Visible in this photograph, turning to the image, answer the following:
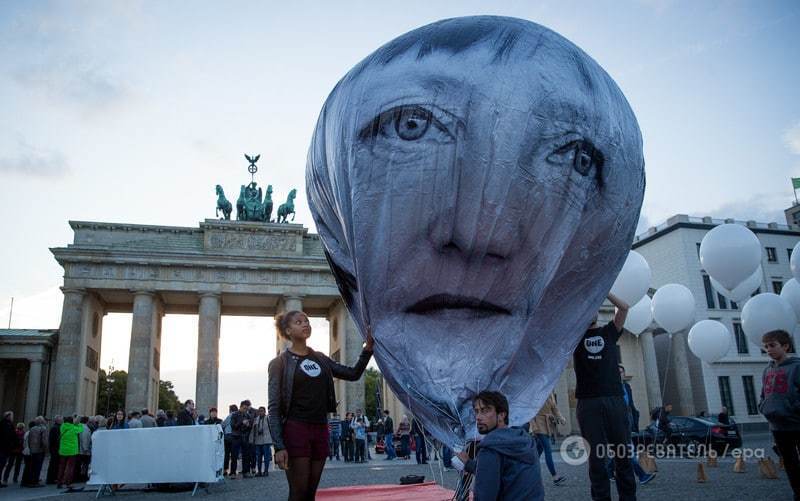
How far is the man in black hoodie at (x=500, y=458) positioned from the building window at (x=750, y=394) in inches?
1876

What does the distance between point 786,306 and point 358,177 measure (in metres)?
12.3

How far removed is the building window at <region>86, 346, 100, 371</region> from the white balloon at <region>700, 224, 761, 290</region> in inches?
1397

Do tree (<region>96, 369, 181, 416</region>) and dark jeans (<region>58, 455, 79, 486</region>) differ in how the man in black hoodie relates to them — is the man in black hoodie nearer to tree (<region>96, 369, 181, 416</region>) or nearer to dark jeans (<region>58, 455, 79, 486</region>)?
dark jeans (<region>58, 455, 79, 486</region>)

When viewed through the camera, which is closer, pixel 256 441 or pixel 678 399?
pixel 256 441

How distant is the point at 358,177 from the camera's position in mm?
3115

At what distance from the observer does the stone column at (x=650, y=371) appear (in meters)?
42.6

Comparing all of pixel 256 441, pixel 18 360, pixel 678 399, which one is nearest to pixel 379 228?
pixel 256 441

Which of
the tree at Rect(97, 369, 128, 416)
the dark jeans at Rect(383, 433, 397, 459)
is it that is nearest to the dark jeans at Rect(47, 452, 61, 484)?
the dark jeans at Rect(383, 433, 397, 459)

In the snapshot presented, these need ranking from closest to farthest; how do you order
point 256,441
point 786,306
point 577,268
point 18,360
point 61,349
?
point 577,268 → point 786,306 → point 256,441 → point 61,349 → point 18,360

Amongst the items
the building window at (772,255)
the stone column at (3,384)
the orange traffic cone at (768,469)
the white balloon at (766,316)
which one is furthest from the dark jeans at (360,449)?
the building window at (772,255)

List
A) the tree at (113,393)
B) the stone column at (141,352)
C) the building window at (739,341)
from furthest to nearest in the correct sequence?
1. the tree at (113,393)
2. the building window at (739,341)
3. the stone column at (141,352)

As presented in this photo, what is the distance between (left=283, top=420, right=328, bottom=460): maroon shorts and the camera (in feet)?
13.6

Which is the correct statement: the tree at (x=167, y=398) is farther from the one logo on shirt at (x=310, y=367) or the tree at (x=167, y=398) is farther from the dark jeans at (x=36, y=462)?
the one logo on shirt at (x=310, y=367)

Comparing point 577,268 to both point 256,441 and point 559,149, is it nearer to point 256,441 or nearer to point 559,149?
point 559,149
